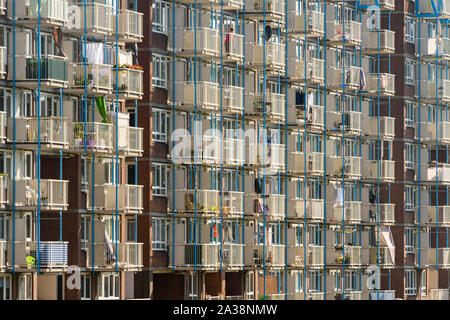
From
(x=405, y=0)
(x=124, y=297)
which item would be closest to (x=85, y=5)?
(x=124, y=297)

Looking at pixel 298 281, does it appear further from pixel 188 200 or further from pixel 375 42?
pixel 375 42

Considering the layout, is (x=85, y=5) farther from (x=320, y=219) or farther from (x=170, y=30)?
(x=320, y=219)

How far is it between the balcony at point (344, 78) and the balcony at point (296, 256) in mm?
10552

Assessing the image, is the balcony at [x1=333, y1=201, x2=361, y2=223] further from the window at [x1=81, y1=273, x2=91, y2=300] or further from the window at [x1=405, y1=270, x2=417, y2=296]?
the window at [x1=81, y1=273, x2=91, y2=300]

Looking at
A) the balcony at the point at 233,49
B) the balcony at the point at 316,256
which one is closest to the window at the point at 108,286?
the balcony at the point at 233,49

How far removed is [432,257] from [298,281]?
15.2 meters

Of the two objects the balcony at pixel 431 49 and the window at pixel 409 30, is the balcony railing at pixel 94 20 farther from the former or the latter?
the balcony at pixel 431 49

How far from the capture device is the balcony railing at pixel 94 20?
258ft

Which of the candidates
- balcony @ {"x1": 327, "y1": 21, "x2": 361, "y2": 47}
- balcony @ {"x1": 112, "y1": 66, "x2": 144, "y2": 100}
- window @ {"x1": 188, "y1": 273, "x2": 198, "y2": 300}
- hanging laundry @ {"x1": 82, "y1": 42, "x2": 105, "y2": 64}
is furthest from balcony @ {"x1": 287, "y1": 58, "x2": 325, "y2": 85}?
hanging laundry @ {"x1": 82, "y1": 42, "x2": 105, "y2": 64}

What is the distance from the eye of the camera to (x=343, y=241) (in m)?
102

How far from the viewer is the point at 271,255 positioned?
93.2 metres

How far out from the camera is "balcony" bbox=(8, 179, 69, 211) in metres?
74.4

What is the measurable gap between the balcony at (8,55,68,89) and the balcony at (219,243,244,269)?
53.1 ft

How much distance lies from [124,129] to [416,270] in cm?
3622
